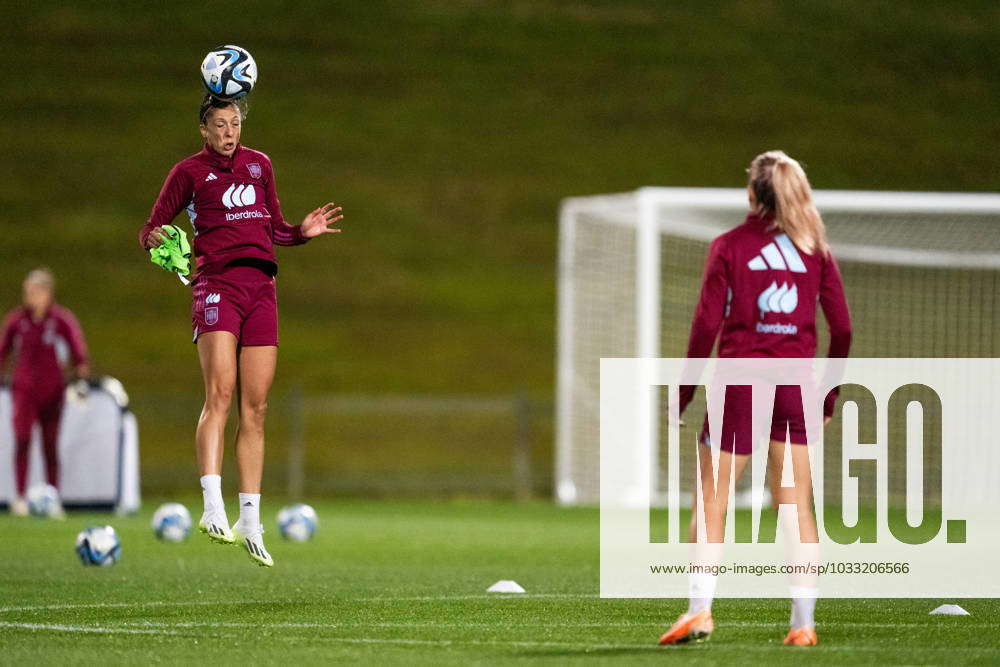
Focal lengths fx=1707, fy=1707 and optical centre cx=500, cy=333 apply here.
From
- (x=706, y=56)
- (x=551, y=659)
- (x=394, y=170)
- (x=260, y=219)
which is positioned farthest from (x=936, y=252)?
(x=706, y=56)

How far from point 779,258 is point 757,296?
0.19m

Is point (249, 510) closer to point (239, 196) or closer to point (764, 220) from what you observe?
point (239, 196)

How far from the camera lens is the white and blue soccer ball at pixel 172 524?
13930 millimetres

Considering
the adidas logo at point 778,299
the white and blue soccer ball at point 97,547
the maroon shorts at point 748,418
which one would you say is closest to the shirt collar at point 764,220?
the adidas logo at point 778,299

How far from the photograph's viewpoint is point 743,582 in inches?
407

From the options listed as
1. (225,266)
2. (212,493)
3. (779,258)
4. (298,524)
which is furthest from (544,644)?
(298,524)

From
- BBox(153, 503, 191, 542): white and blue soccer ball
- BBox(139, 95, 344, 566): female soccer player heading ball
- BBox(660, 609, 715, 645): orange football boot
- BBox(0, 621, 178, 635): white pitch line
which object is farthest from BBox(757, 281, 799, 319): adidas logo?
BBox(153, 503, 191, 542): white and blue soccer ball

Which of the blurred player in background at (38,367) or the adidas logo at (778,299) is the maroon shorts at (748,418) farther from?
the blurred player in background at (38,367)

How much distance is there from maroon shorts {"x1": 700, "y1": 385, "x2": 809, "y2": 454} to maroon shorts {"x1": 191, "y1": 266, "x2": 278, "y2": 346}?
308 cm

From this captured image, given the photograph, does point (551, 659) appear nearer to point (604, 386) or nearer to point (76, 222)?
point (604, 386)

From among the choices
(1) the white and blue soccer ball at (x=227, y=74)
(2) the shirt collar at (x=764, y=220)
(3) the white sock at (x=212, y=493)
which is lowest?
(3) the white sock at (x=212, y=493)

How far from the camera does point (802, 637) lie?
708cm

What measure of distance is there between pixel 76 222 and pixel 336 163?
5839 millimetres

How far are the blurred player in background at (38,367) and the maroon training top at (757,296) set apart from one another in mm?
12002
